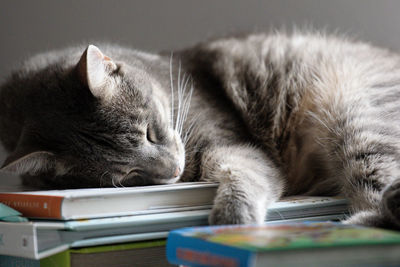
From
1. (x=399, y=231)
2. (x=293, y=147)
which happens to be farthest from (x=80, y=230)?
(x=293, y=147)

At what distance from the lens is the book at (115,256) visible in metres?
1.05

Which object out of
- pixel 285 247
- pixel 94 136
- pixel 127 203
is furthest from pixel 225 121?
pixel 285 247

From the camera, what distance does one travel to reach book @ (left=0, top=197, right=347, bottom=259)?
3.33ft

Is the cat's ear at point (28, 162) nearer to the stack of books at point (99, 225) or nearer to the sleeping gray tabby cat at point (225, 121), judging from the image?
the sleeping gray tabby cat at point (225, 121)

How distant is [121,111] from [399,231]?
2.45ft

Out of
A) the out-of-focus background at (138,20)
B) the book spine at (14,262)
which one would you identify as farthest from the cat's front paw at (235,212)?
the out-of-focus background at (138,20)

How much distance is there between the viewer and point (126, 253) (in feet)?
3.57

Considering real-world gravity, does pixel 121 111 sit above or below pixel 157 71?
below

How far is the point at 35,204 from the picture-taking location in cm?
112

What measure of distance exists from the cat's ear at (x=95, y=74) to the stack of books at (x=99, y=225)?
315 millimetres

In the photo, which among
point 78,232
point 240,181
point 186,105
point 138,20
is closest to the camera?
point 78,232

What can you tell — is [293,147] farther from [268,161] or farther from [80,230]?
[80,230]

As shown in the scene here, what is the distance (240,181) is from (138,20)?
1174 millimetres

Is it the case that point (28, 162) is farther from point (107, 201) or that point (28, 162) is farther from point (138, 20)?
point (138, 20)
